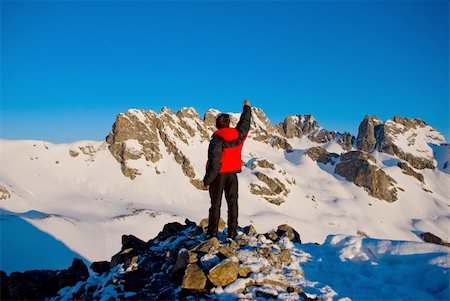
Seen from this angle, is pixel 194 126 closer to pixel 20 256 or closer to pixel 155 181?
pixel 155 181

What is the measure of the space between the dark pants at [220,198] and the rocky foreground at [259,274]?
0.62 meters

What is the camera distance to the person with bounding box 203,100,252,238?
11422 mm

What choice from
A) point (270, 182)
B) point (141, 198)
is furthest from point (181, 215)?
A: point (270, 182)

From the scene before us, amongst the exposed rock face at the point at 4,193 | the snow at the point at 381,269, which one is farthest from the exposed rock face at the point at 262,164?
the snow at the point at 381,269

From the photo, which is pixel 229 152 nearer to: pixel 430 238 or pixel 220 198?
pixel 220 198

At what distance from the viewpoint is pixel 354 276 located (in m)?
10.6

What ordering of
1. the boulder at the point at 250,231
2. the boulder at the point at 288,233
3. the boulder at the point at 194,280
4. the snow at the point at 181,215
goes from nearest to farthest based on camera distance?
the boulder at the point at 194,280, the snow at the point at 181,215, the boulder at the point at 250,231, the boulder at the point at 288,233

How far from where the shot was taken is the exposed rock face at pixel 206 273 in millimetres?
9492

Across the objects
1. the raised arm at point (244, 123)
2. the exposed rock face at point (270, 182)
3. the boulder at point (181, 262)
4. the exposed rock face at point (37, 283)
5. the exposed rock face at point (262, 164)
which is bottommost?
the exposed rock face at point (37, 283)

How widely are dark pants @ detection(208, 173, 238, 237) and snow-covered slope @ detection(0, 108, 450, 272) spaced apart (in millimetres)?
39419

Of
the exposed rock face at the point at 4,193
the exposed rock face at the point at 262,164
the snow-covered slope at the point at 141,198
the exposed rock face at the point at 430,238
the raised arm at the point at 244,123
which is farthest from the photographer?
the exposed rock face at the point at 262,164

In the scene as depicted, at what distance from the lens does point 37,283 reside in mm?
12758

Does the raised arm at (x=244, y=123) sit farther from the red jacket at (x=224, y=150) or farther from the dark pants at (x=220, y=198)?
the dark pants at (x=220, y=198)

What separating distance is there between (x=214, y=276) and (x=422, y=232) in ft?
552
